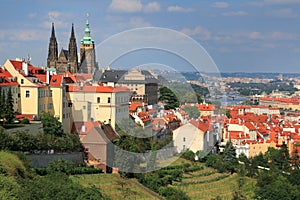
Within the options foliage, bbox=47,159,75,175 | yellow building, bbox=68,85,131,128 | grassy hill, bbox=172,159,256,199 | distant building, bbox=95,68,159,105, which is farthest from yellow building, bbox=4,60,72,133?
grassy hill, bbox=172,159,256,199

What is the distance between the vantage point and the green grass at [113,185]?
1332cm

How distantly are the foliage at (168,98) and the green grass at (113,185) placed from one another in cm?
243

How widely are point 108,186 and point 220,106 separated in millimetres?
11380

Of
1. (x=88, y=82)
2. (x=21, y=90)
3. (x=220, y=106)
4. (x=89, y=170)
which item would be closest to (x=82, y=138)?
(x=89, y=170)

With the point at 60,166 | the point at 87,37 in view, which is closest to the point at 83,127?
the point at 60,166

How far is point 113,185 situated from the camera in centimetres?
1376

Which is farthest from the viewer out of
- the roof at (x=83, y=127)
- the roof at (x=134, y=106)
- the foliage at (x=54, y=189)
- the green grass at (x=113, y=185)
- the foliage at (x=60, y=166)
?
the roof at (x=134, y=106)

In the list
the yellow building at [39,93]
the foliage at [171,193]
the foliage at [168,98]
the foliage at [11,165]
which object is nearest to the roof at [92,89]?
the yellow building at [39,93]

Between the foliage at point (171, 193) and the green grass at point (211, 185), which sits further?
the green grass at point (211, 185)

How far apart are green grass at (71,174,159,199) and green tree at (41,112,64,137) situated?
1795 mm

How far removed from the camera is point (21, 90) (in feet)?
51.0

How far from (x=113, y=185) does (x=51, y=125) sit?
2684 millimetres

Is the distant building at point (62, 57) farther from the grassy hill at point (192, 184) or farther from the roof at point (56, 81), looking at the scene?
the grassy hill at point (192, 184)

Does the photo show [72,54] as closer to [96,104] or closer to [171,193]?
[96,104]
